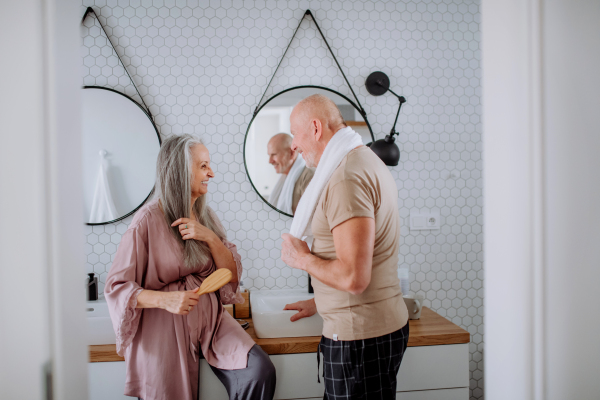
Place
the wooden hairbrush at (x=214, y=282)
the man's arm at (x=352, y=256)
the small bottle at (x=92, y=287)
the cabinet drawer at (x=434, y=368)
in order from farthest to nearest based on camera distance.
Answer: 1. the small bottle at (x=92, y=287)
2. the cabinet drawer at (x=434, y=368)
3. the wooden hairbrush at (x=214, y=282)
4. the man's arm at (x=352, y=256)

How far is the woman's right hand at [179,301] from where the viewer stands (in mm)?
1229

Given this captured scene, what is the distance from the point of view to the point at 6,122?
329mm

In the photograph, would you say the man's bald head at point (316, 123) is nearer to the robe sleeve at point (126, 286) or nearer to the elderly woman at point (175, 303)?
the elderly woman at point (175, 303)

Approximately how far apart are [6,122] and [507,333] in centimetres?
51

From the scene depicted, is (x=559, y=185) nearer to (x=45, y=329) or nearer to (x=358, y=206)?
(x=45, y=329)

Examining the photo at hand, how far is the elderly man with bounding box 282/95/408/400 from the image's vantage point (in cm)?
102

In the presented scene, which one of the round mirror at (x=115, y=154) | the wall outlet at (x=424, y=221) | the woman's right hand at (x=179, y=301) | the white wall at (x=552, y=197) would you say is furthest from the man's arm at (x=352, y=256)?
the round mirror at (x=115, y=154)

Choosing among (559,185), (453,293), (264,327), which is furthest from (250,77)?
(559,185)

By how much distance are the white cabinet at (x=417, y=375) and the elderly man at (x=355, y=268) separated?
0.24 m

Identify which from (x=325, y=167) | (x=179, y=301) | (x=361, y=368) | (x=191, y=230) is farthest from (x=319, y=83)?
(x=361, y=368)

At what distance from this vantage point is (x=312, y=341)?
1453 mm

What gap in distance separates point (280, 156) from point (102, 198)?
87 centimetres

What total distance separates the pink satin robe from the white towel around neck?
44cm

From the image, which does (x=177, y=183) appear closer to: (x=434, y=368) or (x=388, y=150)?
(x=388, y=150)
